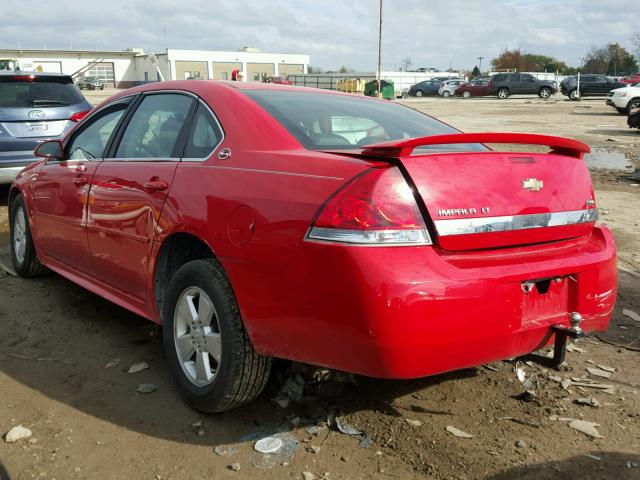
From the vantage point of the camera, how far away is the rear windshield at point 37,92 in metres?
8.37

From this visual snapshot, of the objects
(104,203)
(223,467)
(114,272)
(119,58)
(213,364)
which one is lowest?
(223,467)

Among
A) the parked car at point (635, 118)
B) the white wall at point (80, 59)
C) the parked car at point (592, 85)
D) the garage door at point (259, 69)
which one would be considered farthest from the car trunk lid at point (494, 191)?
the garage door at point (259, 69)

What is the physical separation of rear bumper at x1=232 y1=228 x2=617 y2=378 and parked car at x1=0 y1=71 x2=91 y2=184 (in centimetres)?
655

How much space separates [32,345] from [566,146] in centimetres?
337

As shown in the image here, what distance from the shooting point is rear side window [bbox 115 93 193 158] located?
3549 mm

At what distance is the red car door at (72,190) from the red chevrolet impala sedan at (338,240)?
1.58ft

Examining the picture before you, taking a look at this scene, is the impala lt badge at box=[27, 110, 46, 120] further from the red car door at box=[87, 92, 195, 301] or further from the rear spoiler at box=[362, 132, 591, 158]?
the rear spoiler at box=[362, 132, 591, 158]

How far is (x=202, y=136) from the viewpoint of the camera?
3.32 metres

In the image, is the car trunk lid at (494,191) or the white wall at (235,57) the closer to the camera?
the car trunk lid at (494,191)

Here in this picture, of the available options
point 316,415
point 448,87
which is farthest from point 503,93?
point 316,415

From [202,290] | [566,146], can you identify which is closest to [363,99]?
[566,146]

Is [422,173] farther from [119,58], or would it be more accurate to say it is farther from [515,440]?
[119,58]

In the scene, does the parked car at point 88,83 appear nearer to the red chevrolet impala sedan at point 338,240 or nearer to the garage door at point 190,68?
the garage door at point 190,68

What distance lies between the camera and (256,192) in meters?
2.79
